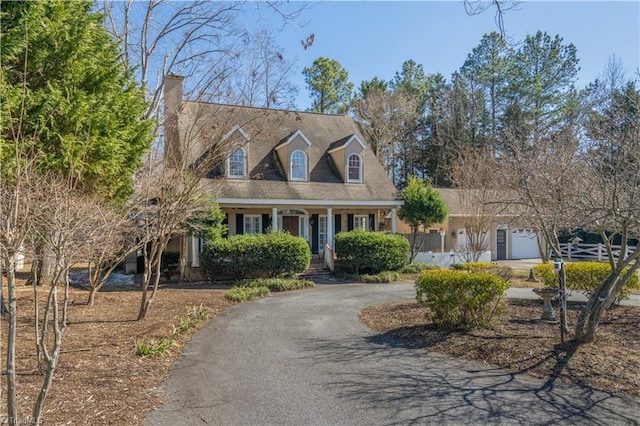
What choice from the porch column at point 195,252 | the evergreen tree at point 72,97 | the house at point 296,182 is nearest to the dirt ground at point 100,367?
the evergreen tree at point 72,97

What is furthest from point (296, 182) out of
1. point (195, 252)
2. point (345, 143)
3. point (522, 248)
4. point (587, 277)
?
point (522, 248)

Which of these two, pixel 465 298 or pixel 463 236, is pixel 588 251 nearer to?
pixel 463 236

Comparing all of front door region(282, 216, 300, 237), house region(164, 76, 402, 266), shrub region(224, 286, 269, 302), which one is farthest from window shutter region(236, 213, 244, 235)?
shrub region(224, 286, 269, 302)

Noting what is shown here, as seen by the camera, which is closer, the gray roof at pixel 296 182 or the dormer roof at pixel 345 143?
the gray roof at pixel 296 182

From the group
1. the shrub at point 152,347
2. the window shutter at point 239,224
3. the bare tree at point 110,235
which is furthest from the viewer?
the window shutter at point 239,224

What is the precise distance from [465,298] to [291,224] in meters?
14.0

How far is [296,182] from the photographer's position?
1981 cm

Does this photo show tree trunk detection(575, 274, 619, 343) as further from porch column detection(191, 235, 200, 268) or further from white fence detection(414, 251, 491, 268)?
white fence detection(414, 251, 491, 268)

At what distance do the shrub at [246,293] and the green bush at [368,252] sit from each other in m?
4.96

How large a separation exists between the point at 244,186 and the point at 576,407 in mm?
15252

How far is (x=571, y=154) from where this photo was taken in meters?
10.9

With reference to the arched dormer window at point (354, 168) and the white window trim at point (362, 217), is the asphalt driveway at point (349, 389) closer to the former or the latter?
the arched dormer window at point (354, 168)

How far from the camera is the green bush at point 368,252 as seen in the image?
55.9ft

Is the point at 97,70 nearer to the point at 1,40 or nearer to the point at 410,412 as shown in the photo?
the point at 1,40
